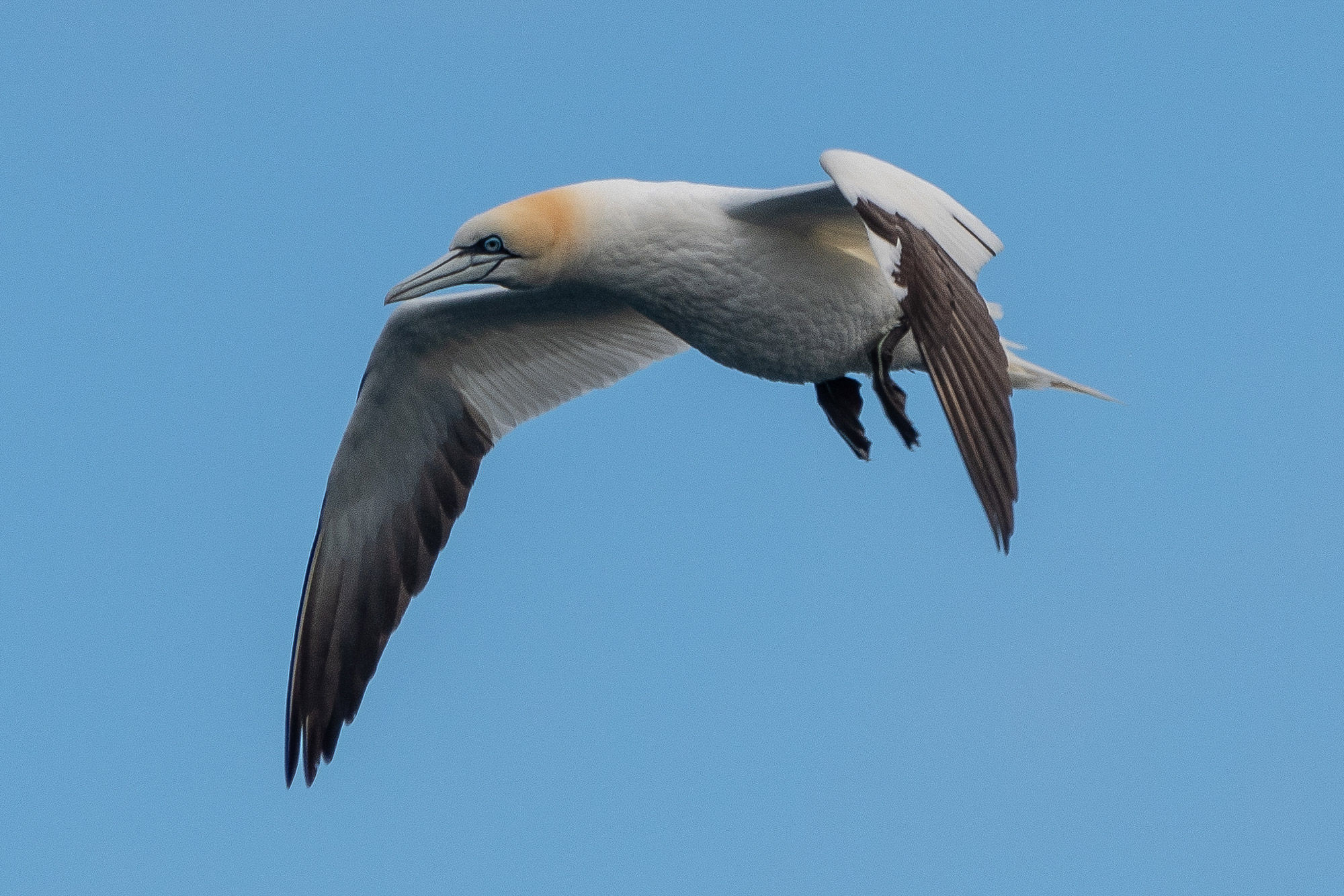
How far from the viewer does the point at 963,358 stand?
709cm

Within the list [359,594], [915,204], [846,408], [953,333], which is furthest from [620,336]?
[953,333]

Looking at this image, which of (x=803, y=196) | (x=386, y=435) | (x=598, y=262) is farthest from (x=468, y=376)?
(x=803, y=196)

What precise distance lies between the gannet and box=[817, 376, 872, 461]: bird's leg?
10 mm

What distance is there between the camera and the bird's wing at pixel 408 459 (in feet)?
33.0

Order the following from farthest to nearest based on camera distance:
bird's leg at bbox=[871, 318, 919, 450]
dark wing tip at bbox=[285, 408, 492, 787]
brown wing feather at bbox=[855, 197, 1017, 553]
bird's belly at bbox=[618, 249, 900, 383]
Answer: dark wing tip at bbox=[285, 408, 492, 787]
bird's leg at bbox=[871, 318, 919, 450]
bird's belly at bbox=[618, 249, 900, 383]
brown wing feather at bbox=[855, 197, 1017, 553]

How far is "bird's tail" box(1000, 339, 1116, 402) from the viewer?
998cm

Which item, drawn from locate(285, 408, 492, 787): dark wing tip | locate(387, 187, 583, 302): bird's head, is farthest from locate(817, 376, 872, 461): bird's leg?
locate(387, 187, 583, 302): bird's head

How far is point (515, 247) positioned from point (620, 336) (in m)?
2.20

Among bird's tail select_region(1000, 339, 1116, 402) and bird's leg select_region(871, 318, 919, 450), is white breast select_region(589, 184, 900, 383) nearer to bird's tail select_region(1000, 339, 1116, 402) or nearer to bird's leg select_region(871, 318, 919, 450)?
bird's leg select_region(871, 318, 919, 450)

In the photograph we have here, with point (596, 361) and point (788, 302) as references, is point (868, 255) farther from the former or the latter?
point (596, 361)

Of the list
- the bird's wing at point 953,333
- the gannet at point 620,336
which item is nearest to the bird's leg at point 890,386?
the gannet at point 620,336

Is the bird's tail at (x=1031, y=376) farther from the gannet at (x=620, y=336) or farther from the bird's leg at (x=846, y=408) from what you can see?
the bird's leg at (x=846, y=408)

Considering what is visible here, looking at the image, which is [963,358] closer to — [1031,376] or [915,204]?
[915,204]

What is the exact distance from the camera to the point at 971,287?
24.2ft
